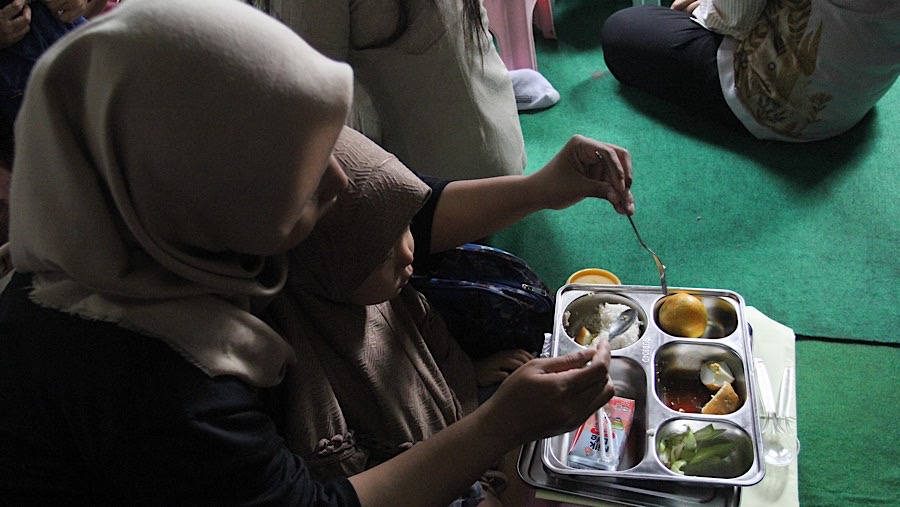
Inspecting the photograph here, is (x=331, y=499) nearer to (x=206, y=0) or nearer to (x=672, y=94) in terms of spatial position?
(x=206, y=0)

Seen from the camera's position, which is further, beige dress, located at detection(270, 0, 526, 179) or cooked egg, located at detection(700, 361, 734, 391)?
beige dress, located at detection(270, 0, 526, 179)

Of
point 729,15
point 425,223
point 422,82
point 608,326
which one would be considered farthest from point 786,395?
point 729,15

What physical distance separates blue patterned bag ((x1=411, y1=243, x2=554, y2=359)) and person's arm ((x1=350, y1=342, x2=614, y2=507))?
33cm

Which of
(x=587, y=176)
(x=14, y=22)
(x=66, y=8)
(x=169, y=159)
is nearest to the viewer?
(x=169, y=159)

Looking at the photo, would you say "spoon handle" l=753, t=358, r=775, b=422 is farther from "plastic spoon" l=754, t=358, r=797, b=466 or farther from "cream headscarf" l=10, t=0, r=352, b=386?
"cream headscarf" l=10, t=0, r=352, b=386

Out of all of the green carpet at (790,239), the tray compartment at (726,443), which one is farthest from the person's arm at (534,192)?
the green carpet at (790,239)

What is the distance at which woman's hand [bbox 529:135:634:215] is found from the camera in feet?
4.10

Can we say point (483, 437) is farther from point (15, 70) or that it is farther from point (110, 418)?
point (15, 70)

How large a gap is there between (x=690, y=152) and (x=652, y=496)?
1.54 meters

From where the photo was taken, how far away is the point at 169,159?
64 centimetres

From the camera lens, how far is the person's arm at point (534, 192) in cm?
126

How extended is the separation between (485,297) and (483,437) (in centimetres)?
39

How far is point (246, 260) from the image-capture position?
804 millimetres

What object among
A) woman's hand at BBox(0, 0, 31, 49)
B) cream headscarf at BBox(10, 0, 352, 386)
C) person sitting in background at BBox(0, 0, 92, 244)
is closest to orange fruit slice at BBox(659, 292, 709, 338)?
cream headscarf at BBox(10, 0, 352, 386)
